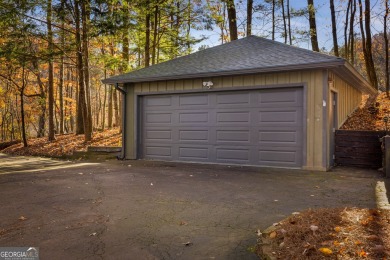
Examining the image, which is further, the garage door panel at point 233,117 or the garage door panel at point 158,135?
the garage door panel at point 158,135

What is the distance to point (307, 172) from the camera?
759 cm

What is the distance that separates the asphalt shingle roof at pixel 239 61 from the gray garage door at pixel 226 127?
2.37 ft

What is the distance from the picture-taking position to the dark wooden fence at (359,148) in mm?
7945

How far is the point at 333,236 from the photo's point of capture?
8.86ft

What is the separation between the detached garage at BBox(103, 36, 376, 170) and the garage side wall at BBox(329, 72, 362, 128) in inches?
1.2

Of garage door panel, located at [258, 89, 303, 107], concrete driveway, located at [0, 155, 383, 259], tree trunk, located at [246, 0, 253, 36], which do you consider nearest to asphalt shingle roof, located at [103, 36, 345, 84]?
garage door panel, located at [258, 89, 303, 107]

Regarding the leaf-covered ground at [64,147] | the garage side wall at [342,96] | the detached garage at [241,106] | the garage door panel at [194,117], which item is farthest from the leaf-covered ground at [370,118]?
the leaf-covered ground at [64,147]

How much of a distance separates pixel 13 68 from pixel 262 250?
18.4 meters

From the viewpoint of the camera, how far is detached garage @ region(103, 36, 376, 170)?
25.9ft

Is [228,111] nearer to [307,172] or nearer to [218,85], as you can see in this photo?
[218,85]

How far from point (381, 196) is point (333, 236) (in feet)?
9.48

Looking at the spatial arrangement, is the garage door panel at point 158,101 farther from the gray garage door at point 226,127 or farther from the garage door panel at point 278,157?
the garage door panel at point 278,157

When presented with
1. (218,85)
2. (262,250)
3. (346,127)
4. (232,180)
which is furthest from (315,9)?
(262,250)

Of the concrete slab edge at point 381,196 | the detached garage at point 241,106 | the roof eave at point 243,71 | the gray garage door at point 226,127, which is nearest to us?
the concrete slab edge at point 381,196
